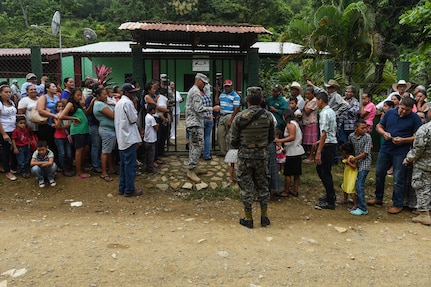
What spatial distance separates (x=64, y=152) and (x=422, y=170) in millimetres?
5457

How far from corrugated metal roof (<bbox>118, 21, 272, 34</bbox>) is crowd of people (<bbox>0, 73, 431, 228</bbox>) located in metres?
0.94

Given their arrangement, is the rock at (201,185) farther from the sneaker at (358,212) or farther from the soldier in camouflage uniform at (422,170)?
the soldier in camouflage uniform at (422,170)

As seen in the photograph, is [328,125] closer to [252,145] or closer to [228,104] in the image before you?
[252,145]

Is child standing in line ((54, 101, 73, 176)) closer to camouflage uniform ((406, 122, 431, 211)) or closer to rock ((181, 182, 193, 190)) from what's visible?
rock ((181, 182, 193, 190))

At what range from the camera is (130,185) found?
18.7ft

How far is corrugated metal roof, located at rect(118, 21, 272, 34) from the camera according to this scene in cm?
618

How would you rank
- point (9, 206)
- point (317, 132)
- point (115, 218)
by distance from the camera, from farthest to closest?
point (317, 132) → point (9, 206) → point (115, 218)

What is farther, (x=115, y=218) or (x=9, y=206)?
(x=9, y=206)

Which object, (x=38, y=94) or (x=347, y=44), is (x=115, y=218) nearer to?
(x=38, y=94)

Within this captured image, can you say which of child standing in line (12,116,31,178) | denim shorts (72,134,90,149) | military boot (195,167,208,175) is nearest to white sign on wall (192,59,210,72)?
military boot (195,167,208,175)

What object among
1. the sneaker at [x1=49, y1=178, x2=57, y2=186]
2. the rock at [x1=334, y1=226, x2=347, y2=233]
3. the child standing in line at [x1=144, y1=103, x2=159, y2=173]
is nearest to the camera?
the rock at [x1=334, y1=226, x2=347, y2=233]

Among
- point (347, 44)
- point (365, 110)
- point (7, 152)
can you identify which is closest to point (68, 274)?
point (7, 152)

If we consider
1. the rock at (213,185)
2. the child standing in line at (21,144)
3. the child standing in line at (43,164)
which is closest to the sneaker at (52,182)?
Answer: the child standing in line at (43,164)

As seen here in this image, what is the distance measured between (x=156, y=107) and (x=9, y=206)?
277cm
